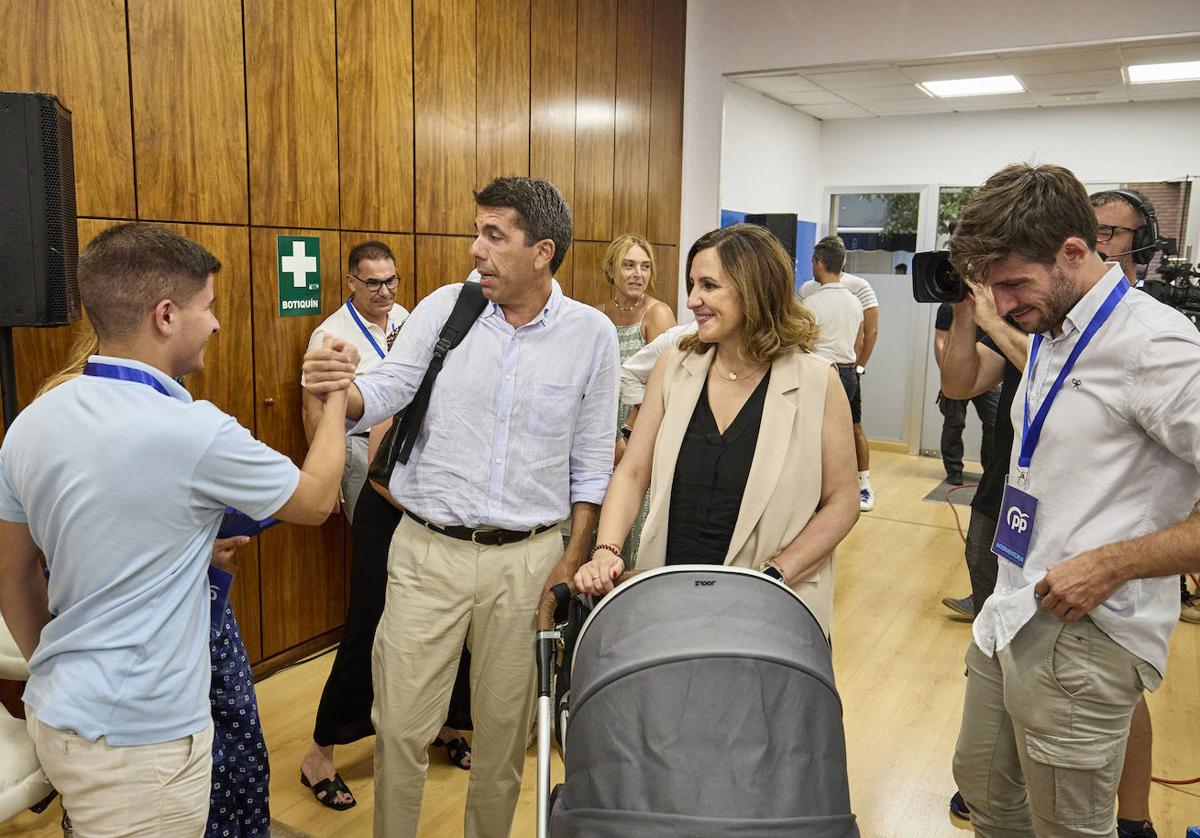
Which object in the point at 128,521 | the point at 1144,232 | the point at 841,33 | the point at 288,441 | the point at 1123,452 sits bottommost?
the point at 288,441

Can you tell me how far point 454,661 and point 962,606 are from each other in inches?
131

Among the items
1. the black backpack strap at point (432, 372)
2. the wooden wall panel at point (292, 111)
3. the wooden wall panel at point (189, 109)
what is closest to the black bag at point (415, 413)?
the black backpack strap at point (432, 372)

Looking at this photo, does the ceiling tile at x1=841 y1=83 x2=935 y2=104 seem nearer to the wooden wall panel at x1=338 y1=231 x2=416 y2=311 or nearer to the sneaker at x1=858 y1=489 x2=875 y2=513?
the sneaker at x1=858 y1=489 x2=875 y2=513

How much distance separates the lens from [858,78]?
22.7 ft

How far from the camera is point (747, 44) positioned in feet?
21.4

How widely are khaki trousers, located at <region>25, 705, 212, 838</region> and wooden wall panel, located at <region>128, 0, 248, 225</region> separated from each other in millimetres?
2145

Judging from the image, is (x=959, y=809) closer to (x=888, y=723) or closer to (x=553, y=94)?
(x=888, y=723)

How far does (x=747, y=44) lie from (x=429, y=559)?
211 inches

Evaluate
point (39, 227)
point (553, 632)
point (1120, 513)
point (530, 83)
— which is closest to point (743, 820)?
point (553, 632)

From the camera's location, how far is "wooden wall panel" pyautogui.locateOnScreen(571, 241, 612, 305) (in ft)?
18.6

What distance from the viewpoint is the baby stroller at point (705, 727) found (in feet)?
4.36

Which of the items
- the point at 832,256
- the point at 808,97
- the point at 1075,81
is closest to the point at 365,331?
the point at 832,256

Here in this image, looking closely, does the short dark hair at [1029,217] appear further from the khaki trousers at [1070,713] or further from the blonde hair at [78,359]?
the blonde hair at [78,359]

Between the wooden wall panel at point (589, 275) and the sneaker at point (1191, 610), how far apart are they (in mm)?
3683
